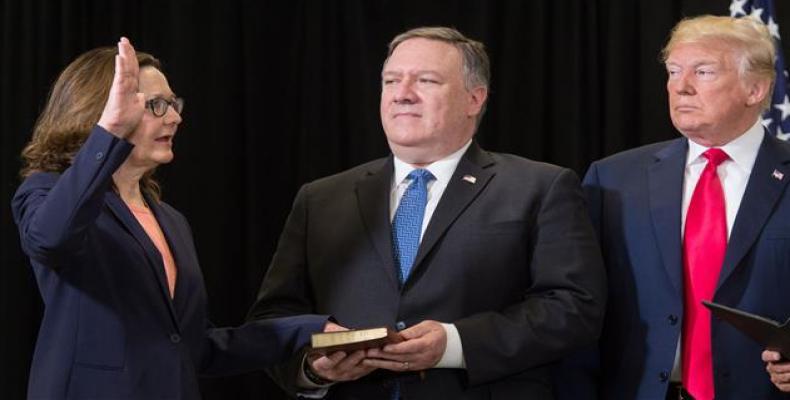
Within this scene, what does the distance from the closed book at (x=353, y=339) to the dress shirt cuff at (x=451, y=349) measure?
190 millimetres

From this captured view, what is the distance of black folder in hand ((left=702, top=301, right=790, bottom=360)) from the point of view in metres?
2.91

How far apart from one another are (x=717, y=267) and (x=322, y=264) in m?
1.06

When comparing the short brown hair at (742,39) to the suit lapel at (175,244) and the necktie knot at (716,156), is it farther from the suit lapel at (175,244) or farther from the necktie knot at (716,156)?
the suit lapel at (175,244)

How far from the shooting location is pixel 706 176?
348 centimetres

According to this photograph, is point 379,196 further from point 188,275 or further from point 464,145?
point 188,275

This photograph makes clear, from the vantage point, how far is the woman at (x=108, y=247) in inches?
102

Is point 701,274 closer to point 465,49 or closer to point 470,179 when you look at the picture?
point 470,179

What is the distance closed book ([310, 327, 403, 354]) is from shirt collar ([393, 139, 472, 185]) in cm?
63

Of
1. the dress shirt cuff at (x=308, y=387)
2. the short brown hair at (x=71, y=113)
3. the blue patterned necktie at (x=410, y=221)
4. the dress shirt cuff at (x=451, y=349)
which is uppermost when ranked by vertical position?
the short brown hair at (x=71, y=113)

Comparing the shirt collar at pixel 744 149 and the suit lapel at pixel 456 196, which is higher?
the shirt collar at pixel 744 149

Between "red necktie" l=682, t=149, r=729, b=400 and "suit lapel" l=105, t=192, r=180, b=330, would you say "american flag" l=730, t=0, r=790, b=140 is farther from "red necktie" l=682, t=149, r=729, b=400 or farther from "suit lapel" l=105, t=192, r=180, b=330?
"suit lapel" l=105, t=192, r=180, b=330

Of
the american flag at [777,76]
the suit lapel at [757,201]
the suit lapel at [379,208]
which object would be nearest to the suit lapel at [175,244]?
the suit lapel at [379,208]

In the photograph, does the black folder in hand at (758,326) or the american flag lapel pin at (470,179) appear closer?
the black folder in hand at (758,326)

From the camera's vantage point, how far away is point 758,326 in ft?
9.67
